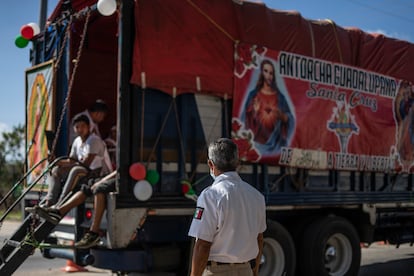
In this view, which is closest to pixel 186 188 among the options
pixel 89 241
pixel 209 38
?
pixel 89 241

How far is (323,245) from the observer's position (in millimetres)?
7191

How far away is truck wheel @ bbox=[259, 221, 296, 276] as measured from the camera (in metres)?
6.60

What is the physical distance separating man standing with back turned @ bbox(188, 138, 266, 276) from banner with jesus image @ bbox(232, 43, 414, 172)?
295 cm

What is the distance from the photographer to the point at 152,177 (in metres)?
5.71

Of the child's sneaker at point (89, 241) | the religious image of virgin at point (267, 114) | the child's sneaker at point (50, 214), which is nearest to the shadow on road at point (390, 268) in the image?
the religious image of virgin at point (267, 114)

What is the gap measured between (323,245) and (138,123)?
10.1 feet

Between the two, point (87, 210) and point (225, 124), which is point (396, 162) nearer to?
point (225, 124)

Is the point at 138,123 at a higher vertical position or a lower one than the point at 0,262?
higher

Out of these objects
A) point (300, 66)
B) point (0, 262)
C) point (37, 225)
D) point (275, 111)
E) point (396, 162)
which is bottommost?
point (0, 262)

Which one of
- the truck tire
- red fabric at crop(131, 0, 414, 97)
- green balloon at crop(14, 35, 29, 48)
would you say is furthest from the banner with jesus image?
green balloon at crop(14, 35, 29, 48)

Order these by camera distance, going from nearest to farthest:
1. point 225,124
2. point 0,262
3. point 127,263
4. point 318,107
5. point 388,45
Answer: point 127,263
point 0,262
point 225,124
point 318,107
point 388,45

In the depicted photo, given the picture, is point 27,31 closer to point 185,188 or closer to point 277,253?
point 185,188

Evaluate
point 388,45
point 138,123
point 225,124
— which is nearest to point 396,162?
point 388,45

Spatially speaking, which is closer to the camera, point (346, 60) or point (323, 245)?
point (323, 245)
